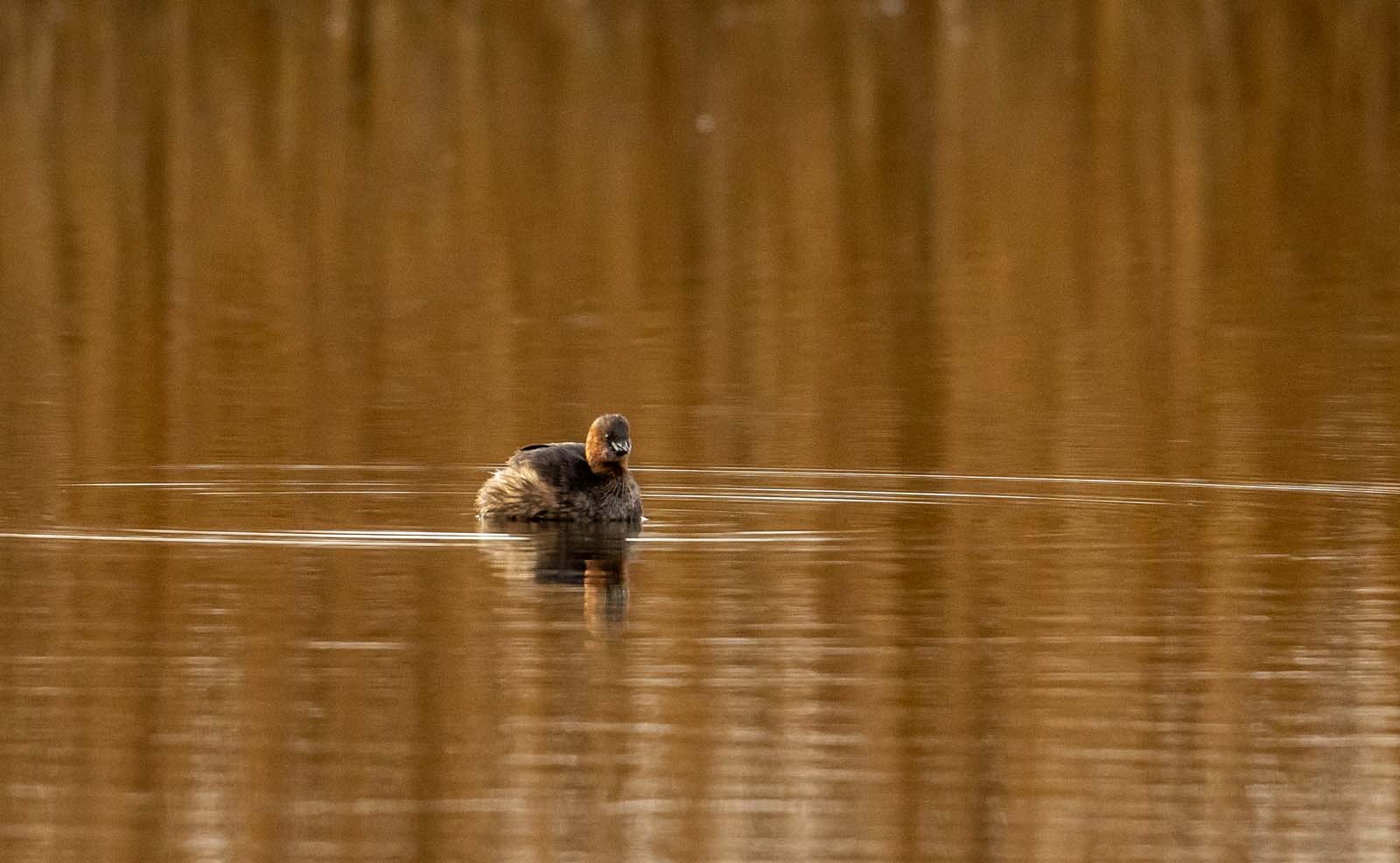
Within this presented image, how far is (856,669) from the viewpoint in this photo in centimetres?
1109

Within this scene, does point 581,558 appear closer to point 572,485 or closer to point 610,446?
point 610,446

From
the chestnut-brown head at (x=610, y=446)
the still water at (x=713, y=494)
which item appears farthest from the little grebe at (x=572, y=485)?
the still water at (x=713, y=494)

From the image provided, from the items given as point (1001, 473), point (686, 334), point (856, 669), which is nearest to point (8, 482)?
point (1001, 473)

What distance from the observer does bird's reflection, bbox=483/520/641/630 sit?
12.5 m

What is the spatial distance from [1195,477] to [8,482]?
553cm

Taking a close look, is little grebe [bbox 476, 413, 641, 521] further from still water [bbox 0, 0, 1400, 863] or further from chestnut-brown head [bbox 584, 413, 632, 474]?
still water [bbox 0, 0, 1400, 863]

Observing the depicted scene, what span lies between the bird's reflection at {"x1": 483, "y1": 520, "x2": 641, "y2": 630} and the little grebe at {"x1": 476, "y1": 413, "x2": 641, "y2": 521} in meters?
0.06

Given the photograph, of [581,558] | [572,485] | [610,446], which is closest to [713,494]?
[572,485]

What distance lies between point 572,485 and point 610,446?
344 mm

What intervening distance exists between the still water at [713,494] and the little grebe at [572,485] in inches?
5.3

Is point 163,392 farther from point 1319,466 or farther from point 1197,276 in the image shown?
point 1197,276

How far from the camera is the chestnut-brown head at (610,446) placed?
14453 mm

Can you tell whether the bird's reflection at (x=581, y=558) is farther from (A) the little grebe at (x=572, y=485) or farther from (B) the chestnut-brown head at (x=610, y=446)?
(B) the chestnut-brown head at (x=610, y=446)

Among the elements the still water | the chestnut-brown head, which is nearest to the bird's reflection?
the still water
